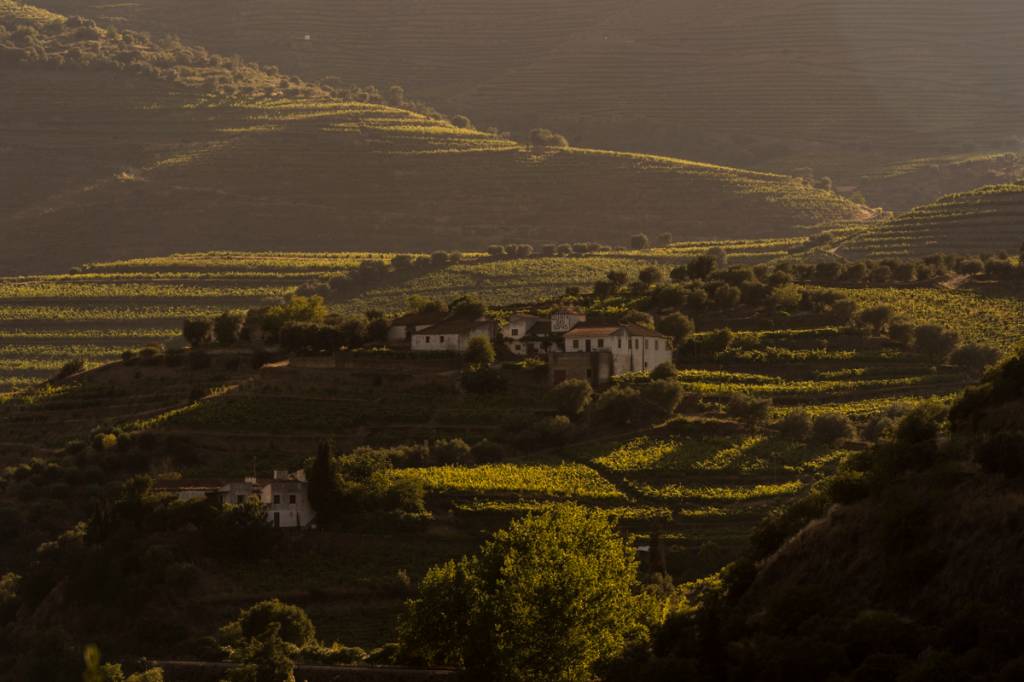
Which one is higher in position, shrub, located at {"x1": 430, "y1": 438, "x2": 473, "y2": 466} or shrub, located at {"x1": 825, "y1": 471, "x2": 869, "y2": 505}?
shrub, located at {"x1": 825, "y1": 471, "x2": 869, "y2": 505}

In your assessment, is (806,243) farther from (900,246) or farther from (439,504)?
(439,504)

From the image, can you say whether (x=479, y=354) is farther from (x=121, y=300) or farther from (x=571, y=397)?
(x=121, y=300)

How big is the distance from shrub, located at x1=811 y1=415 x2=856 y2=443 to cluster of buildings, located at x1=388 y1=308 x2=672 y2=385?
1053 centimetres

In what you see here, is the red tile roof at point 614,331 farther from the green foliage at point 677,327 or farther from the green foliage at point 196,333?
the green foliage at point 196,333

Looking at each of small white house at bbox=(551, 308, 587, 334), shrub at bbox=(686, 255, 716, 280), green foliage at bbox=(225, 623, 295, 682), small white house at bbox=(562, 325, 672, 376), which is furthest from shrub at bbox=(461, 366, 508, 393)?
green foliage at bbox=(225, 623, 295, 682)

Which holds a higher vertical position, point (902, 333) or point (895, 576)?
point (902, 333)

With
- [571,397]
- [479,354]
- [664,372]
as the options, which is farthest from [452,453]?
[664,372]

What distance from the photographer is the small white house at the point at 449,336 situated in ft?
306

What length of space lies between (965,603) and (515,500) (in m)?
30.7

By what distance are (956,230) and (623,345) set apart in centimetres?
5192

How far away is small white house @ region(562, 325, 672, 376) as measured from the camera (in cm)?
9012

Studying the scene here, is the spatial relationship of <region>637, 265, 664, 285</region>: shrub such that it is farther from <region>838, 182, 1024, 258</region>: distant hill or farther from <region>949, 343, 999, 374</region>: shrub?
<region>838, 182, 1024, 258</region>: distant hill

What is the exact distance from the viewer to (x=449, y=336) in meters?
93.6

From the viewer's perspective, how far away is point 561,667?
176ft
